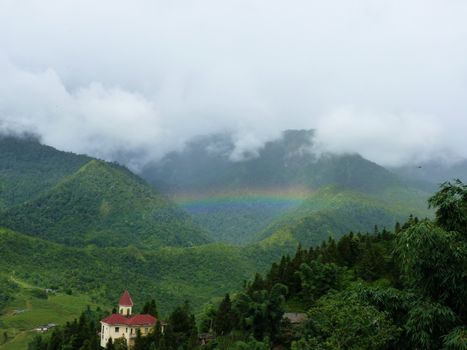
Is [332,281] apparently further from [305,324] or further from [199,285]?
[199,285]

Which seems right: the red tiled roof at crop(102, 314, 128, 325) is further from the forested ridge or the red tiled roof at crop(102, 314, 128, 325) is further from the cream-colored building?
the forested ridge

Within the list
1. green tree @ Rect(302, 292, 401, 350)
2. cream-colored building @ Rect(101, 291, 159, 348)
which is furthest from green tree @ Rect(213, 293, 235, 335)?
green tree @ Rect(302, 292, 401, 350)

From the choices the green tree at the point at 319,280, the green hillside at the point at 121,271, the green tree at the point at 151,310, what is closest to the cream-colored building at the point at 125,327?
the green tree at the point at 151,310

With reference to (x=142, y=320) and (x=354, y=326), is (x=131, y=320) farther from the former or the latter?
(x=354, y=326)

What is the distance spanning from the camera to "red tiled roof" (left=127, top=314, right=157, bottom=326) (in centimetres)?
6253

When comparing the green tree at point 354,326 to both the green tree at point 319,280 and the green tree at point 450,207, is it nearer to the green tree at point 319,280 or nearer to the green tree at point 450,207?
the green tree at point 450,207

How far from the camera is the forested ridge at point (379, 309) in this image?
19.1 meters

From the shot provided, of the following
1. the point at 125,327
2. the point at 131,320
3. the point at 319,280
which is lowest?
the point at 125,327

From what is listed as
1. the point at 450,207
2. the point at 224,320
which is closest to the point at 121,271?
the point at 224,320

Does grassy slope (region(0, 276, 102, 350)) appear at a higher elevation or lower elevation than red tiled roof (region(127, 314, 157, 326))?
lower

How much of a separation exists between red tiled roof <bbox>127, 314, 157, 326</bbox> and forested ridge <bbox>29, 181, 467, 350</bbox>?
2870mm

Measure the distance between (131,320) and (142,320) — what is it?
132 cm

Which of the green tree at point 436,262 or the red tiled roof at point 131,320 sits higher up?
the green tree at point 436,262

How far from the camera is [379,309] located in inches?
902
